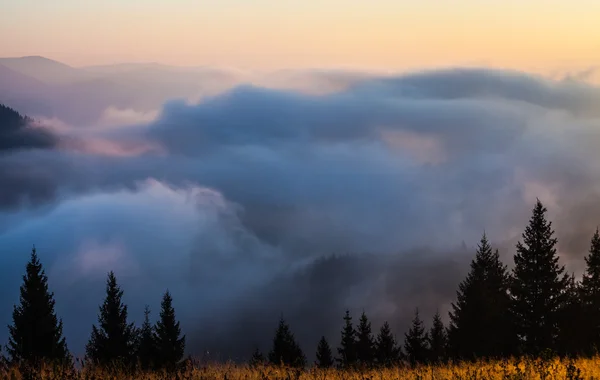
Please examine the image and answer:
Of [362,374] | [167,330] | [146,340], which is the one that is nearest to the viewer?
[362,374]

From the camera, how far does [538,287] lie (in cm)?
5138

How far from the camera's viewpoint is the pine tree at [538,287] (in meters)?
49.1

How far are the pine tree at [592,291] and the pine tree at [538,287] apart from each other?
2185 mm

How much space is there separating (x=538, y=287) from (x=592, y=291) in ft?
15.6

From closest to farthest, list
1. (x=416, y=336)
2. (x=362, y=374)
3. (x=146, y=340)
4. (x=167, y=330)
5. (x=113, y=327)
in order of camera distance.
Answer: (x=362, y=374)
(x=113, y=327)
(x=146, y=340)
(x=416, y=336)
(x=167, y=330)

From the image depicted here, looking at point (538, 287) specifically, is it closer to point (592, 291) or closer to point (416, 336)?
point (592, 291)

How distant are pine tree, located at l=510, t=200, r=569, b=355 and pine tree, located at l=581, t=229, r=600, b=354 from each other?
219 centimetres

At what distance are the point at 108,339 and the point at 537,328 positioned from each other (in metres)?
37.8

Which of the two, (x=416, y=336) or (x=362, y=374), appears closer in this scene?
(x=362, y=374)

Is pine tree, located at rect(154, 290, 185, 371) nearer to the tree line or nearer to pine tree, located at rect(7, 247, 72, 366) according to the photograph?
the tree line

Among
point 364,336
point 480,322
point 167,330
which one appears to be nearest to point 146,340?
point 167,330

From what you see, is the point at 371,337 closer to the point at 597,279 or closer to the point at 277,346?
the point at 277,346

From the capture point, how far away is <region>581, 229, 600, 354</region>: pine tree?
4909cm

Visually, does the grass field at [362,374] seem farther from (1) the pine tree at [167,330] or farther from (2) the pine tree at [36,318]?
(1) the pine tree at [167,330]
